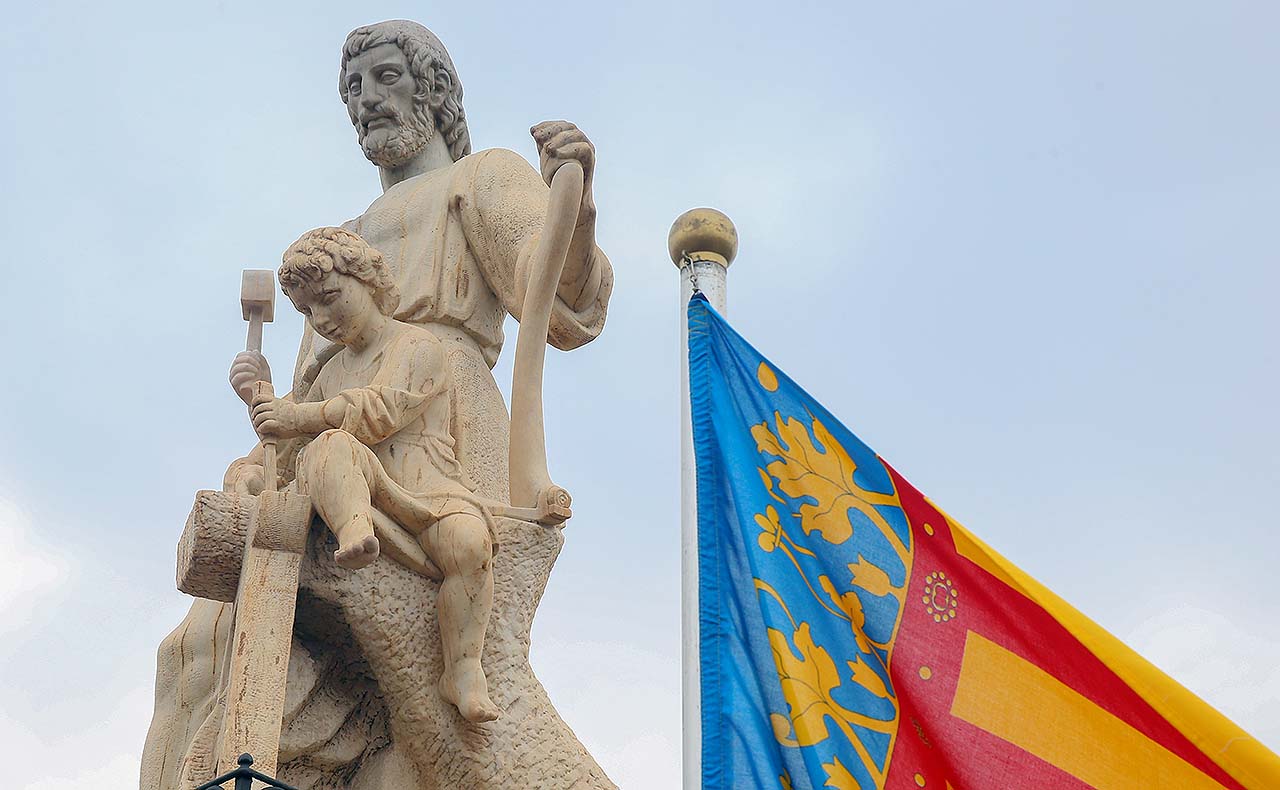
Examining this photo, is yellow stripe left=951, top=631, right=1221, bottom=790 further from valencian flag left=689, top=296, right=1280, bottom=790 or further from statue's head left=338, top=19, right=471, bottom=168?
statue's head left=338, top=19, right=471, bottom=168

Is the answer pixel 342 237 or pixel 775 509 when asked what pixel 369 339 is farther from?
pixel 775 509

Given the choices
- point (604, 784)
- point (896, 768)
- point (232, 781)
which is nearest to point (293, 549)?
point (232, 781)

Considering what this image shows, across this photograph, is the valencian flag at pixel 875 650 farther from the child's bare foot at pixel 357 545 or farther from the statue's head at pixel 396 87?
the statue's head at pixel 396 87

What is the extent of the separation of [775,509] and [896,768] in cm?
92

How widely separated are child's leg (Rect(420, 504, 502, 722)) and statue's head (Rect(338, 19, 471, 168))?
212 cm

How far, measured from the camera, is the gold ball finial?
7453 millimetres

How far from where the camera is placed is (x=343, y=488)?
6.09 m

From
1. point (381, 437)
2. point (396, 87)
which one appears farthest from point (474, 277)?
point (381, 437)

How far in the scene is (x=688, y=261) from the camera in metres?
7.44

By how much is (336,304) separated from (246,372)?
103 centimetres

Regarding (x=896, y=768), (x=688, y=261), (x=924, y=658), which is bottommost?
(x=896, y=768)

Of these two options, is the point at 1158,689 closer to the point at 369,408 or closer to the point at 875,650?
the point at 875,650

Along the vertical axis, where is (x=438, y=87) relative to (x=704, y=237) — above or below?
above

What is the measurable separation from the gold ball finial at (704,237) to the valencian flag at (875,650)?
880 mm
